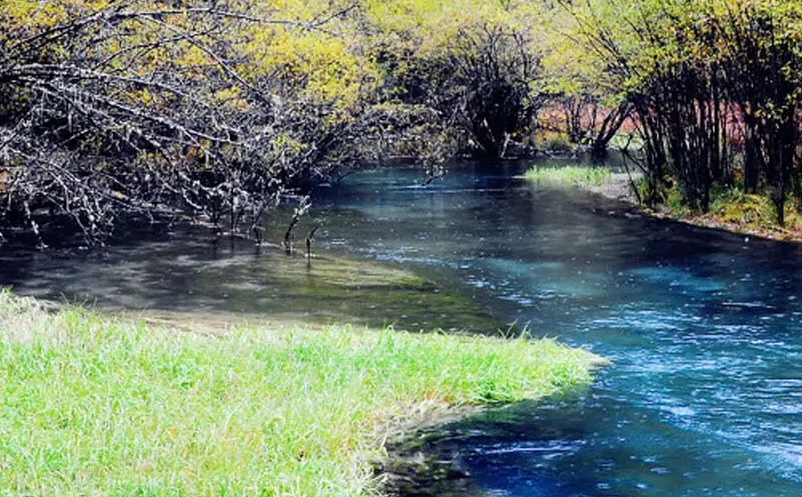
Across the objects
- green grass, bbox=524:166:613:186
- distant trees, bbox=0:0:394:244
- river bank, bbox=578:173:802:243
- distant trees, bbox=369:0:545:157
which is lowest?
river bank, bbox=578:173:802:243

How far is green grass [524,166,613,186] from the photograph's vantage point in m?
34.2

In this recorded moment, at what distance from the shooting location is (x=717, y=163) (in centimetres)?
2491

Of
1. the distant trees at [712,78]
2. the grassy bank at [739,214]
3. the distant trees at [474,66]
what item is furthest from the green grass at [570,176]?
the grassy bank at [739,214]

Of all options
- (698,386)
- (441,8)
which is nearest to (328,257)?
(698,386)

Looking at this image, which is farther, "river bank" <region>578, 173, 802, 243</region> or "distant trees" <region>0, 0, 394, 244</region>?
"river bank" <region>578, 173, 802, 243</region>

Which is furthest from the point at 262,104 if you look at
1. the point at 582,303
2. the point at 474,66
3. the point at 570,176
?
the point at 474,66

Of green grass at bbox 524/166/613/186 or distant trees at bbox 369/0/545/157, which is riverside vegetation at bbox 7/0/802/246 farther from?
distant trees at bbox 369/0/545/157

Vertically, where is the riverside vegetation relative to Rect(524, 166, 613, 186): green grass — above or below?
above

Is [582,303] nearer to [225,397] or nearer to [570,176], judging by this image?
[225,397]

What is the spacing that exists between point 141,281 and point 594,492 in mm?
11085

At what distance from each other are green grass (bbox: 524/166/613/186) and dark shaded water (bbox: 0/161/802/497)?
13.4ft

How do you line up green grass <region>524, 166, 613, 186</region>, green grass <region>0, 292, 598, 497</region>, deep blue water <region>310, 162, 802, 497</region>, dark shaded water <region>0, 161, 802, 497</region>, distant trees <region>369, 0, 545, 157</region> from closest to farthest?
green grass <region>0, 292, 598, 497</region>, deep blue water <region>310, 162, 802, 497</region>, dark shaded water <region>0, 161, 802, 497</region>, green grass <region>524, 166, 613, 186</region>, distant trees <region>369, 0, 545, 157</region>

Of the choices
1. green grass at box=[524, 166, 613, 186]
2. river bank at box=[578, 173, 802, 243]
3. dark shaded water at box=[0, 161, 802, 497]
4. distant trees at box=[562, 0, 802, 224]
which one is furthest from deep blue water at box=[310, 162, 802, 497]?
green grass at box=[524, 166, 613, 186]

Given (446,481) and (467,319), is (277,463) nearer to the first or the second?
(446,481)
